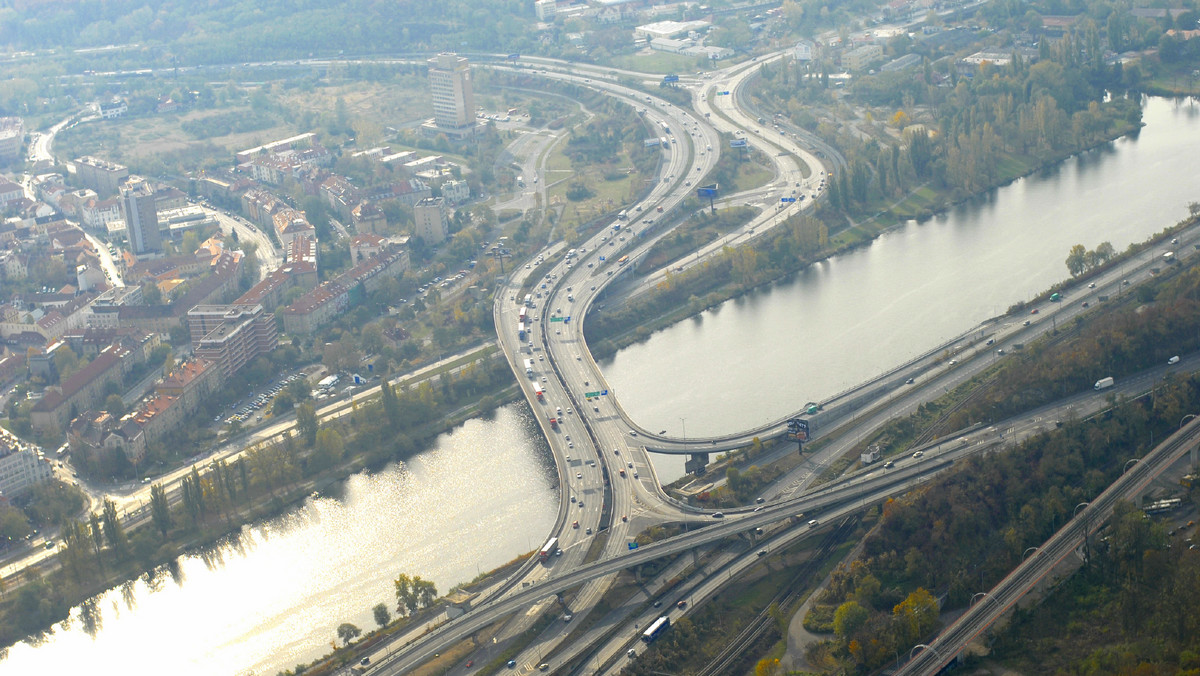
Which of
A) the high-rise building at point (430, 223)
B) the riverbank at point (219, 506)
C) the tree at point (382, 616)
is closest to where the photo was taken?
the tree at point (382, 616)

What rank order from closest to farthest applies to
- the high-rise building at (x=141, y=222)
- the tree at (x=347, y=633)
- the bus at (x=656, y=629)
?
the bus at (x=656, y=629) < the tree at (x=347, y=633) < the high-rise building at (x=141, y=222)

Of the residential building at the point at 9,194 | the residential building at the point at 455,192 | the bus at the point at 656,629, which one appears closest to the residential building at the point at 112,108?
the residential building at the point at 9,194

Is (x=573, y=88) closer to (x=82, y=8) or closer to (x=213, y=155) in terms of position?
(x=213, y=155)

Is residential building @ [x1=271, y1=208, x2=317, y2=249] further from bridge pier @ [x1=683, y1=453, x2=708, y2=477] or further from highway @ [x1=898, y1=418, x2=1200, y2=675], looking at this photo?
highway @ [x1=898, y1=418, x2=1200, y2=675]

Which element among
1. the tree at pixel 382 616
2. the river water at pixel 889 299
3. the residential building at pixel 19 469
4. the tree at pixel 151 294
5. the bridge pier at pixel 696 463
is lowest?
the tree at pixel 382 616

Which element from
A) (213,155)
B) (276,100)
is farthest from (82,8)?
(213,155)

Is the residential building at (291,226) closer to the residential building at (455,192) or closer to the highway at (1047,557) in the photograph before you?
the residential building at (455,192)

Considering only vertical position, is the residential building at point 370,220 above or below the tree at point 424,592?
above
